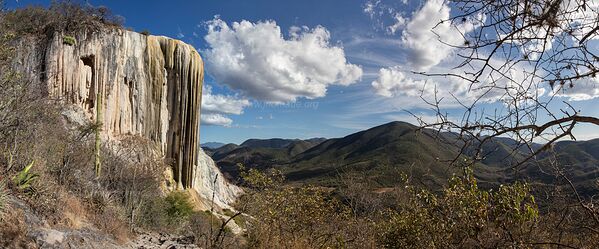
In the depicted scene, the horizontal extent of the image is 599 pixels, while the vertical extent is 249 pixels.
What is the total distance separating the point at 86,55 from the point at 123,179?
1219cm

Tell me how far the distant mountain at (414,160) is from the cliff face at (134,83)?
18.4 feet

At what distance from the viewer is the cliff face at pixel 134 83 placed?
22188mm

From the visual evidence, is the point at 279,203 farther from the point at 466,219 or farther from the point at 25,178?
the point at 25,178

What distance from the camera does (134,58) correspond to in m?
26.0

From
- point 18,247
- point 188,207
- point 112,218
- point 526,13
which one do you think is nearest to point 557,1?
point 526,13

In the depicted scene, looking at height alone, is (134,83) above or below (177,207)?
above

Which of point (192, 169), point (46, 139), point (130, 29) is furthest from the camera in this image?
point (192, 169)

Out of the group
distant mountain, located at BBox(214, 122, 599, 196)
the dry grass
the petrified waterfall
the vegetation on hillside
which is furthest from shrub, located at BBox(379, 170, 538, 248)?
the petrified waterfall

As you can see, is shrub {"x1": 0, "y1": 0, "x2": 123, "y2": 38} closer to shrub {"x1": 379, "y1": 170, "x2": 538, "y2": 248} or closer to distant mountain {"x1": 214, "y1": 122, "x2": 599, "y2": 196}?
distant mountain {"x1": 214, "y1": 122, "x2": 599, "y2": 196}

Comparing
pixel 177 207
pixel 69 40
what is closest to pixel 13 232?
pixel 177 207

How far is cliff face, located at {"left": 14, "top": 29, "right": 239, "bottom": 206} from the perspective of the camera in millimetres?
22188

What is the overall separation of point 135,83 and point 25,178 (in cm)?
1960

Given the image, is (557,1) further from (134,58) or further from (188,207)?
(134,58)

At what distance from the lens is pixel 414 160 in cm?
574
